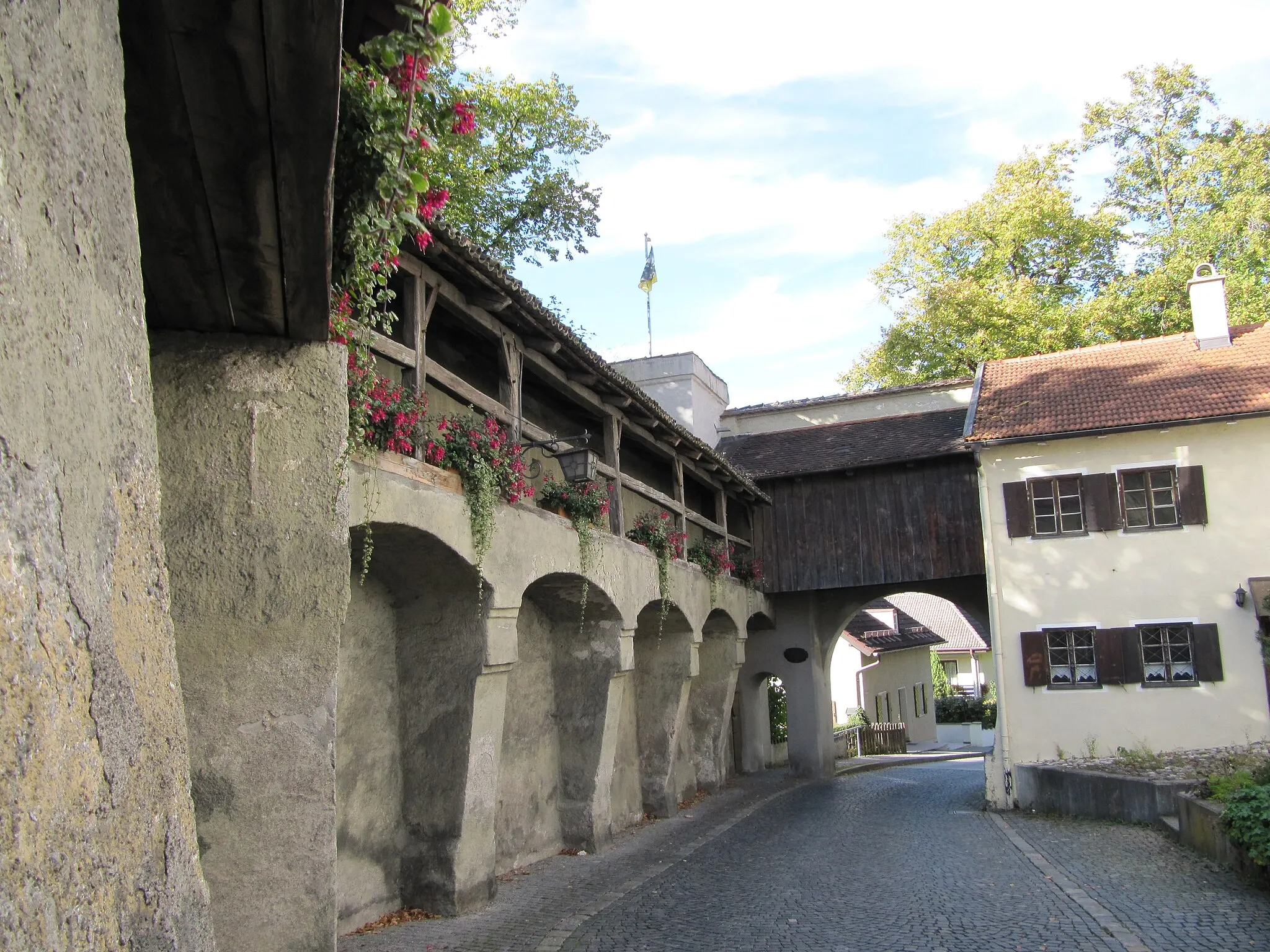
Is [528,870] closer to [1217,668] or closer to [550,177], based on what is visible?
[1217,668]

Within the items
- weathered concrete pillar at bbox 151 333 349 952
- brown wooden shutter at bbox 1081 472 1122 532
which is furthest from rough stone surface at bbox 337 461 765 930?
brown wooden shutter at bbox 1081 472 1122 532

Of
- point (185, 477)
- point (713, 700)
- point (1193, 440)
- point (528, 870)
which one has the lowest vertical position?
point (528, 870)

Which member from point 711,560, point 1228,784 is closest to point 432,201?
point 1228,784

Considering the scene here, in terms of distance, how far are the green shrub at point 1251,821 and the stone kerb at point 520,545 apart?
587 cm

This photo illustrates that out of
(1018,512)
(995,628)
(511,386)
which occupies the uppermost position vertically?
(511,386)

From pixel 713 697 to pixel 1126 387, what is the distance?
818cm

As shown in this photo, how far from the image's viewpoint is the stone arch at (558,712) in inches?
431

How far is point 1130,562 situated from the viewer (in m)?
15.5

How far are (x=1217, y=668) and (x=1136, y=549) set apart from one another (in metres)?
1.93

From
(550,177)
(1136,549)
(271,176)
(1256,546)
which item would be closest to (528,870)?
(271,176)

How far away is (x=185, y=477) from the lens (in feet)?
16.6

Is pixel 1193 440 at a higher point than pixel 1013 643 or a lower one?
higher

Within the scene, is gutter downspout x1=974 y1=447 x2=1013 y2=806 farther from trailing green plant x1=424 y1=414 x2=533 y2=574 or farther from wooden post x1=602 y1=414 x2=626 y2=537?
trailing green plant x1=424 y1=414 x2=533 y2=574

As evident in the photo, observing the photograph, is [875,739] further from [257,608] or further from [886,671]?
[257,608]
